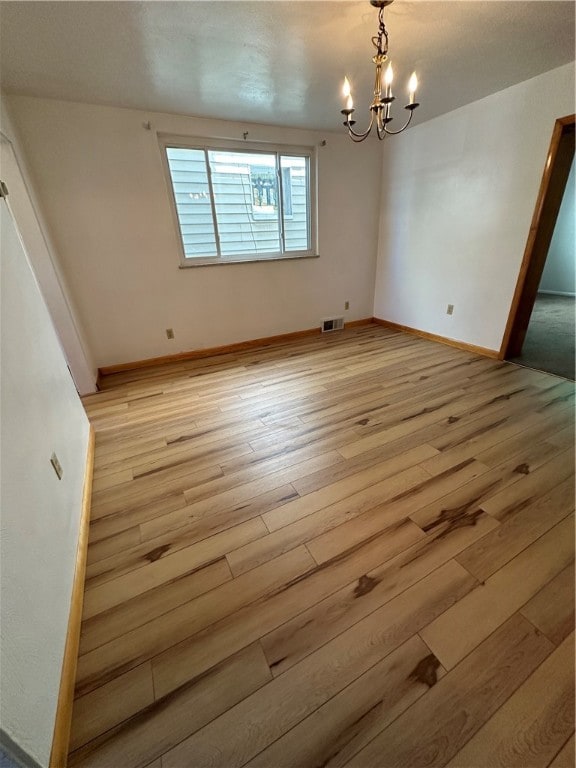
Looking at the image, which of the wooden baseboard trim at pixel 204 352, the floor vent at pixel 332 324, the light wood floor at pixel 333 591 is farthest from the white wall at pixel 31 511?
the floor vent at pixel 332 324

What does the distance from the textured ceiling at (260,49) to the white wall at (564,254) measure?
13.2ft

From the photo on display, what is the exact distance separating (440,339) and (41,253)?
399 centimetres

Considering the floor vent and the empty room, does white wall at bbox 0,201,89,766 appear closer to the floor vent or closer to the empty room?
the empty room

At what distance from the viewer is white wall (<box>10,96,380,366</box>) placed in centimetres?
258

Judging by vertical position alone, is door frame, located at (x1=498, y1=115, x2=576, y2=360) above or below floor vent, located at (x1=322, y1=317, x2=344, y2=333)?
above

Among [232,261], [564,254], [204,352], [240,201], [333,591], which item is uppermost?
[240,201]

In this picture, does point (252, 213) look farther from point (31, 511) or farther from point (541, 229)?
point (31, 511)

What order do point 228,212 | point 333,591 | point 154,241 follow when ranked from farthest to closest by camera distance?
point 228,212, point 154,241, point 333,591

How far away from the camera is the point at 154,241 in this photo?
3.05 m

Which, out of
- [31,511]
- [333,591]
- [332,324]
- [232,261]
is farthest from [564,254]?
[31,511]

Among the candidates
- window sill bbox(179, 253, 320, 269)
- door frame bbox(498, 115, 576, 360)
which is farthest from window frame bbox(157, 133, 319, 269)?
door frame bbox(498, 115, 576, 360)

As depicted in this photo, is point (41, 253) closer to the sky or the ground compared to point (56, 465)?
closer to the sky

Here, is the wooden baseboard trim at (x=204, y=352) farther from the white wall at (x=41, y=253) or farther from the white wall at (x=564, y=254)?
the white wall at (x=564, y=254)

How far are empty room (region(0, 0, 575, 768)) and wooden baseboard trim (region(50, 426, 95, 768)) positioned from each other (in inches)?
0.4
